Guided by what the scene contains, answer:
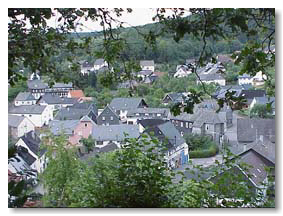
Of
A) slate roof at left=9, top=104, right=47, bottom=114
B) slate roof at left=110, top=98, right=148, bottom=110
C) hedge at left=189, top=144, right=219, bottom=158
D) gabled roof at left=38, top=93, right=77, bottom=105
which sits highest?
gabled roof at left=38, top=93, right=77, bottom=105

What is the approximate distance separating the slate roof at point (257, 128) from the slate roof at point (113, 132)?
25.3 inches

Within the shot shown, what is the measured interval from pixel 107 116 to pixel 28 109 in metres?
0.48

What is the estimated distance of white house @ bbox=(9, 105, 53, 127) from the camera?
258 centimetres

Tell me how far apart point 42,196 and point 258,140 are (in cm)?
131

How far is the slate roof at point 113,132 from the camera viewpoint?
263cm

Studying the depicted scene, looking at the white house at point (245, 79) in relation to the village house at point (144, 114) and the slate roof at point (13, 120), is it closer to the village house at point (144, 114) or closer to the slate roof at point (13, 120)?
the village house at point (144, 114)

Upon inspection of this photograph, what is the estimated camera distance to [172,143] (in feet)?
8.62

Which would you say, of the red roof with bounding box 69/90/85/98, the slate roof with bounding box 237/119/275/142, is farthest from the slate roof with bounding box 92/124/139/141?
the slate roof with bounding box 237/119/275/142

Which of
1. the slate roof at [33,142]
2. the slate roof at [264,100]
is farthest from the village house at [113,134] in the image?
the slate roof at [264,100]

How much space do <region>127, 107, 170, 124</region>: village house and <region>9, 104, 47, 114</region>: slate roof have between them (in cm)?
54

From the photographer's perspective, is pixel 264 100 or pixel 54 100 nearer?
pixel 264 100

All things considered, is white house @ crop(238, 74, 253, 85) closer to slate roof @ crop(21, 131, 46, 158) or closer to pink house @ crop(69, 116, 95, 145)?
pink house @ crop(69, 116, 95, 145)

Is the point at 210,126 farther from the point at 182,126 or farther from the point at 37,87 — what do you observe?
the point at 37,87

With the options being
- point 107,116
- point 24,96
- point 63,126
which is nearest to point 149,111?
point 107,116
